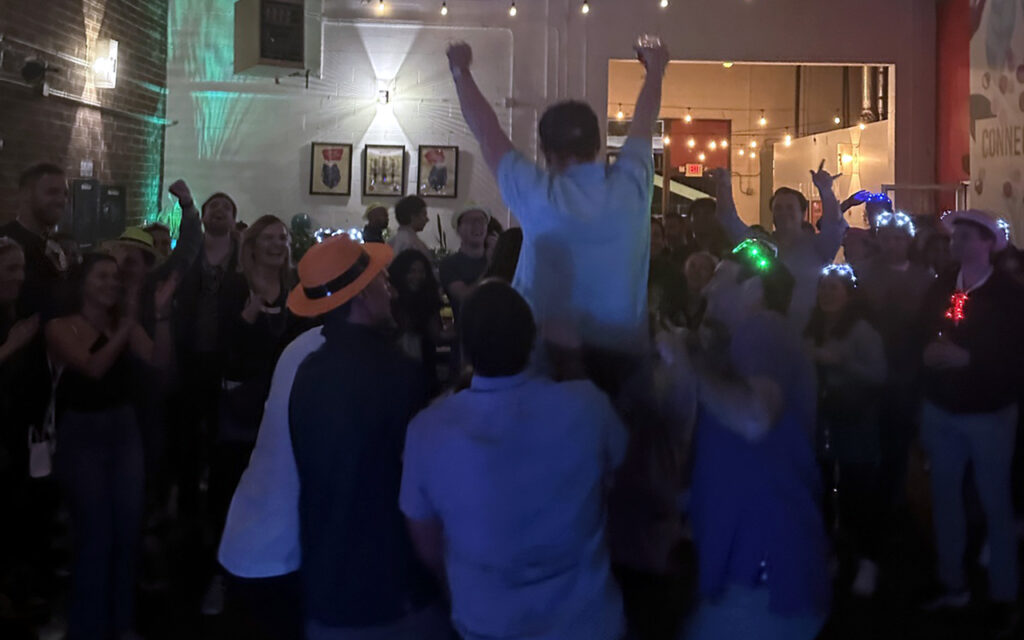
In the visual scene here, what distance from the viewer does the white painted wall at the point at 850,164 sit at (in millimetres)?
9875

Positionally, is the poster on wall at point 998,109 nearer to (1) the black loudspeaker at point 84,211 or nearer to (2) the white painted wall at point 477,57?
(2) the white painted wall at point 477,57

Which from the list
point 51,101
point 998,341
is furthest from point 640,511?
point 51,101

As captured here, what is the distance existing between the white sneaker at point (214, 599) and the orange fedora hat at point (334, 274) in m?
2.21

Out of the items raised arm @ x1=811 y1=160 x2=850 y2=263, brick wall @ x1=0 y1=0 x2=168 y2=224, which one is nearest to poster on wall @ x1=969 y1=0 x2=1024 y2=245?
raised arm @ x1=811 y1=160 x2=850 y2=263

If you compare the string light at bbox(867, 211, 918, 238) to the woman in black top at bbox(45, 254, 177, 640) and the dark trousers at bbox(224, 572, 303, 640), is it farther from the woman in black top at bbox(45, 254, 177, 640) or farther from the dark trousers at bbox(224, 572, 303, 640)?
the dark trousers at bbox(224, 572, 303, 640)

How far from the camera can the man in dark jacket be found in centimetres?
376

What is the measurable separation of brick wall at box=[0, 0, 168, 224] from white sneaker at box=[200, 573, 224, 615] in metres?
3.15

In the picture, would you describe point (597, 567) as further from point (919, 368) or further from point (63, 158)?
point (63, 158)

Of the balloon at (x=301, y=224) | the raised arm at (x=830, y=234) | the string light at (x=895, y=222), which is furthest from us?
the balloon at (x=301, y=224)

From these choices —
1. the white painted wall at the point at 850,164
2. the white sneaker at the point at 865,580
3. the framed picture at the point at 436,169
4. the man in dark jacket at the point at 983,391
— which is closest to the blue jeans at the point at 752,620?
the man in dark jacket at the point at 983,391

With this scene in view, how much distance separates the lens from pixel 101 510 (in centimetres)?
336

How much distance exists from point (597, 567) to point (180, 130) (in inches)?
333

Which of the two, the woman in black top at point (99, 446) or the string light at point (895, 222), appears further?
the string light at point (895, 222)

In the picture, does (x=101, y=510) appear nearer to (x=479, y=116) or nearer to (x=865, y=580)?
(x=479, y=116)
